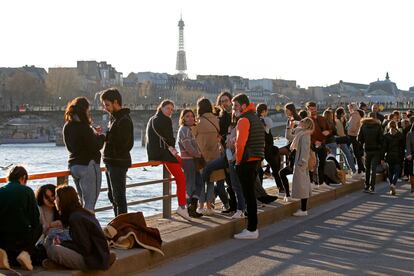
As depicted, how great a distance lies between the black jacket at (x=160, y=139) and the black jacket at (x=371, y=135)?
20.5 ft

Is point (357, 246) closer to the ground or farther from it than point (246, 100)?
closer to the ground

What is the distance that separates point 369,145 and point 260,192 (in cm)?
421

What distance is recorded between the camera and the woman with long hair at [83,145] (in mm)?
9234

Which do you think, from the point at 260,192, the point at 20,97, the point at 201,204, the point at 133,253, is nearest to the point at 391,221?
the point at 260,192

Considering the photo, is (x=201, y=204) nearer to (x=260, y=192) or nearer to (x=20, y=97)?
(x=260, y=192)

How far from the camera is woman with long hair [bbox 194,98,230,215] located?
38.3ft

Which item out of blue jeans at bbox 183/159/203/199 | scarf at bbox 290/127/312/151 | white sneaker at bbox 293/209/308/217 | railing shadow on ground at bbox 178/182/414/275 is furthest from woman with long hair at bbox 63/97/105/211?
white sneaker at bbox 293/209/308/217

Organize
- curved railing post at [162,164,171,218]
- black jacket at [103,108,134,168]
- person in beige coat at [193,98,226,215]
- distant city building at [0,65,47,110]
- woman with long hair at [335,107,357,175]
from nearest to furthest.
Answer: black jacket at [103,108,134,168]
curved railing post at [162,164,171,218]
person in beige coat at [193,98,226,215]
woman with long hair at [335,107,357,175]
distant city building at [0,65,47,110]

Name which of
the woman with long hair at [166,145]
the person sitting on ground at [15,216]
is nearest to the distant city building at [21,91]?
the woman with long hair at [166,145]

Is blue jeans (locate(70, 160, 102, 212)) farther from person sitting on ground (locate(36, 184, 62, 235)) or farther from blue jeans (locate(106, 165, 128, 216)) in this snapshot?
person sitting on ground (locate(36, 184, 62, 235))

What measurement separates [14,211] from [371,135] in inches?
384

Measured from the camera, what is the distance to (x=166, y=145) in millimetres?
10875

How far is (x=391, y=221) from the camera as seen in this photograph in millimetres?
12719

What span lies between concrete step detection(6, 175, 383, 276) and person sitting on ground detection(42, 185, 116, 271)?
0.35 ft
